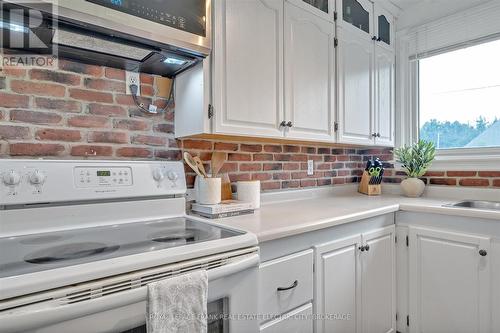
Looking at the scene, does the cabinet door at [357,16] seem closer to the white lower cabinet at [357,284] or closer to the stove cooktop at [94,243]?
the white lower cabinet at [357,284]

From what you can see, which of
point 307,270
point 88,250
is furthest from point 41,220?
point 307,270

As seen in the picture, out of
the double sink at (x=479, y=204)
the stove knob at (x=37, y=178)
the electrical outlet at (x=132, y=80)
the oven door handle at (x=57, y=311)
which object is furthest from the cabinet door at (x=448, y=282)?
the stove knob at (x=37, y=178)

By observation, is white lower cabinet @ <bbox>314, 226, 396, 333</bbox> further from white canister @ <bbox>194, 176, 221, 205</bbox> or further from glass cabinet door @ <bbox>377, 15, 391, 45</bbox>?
glass cabinet door @ <bbox>377, 15, 391, 45</bbox>

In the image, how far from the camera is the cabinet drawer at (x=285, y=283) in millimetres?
1120

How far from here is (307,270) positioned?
50.0 inches

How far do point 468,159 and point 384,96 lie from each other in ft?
2.49

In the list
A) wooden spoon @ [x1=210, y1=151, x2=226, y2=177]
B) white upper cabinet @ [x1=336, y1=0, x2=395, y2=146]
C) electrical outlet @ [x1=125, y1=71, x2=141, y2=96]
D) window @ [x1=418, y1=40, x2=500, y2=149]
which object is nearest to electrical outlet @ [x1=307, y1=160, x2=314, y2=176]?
white upper cabinet @ [x1=336, y1=0, x2=395, y2=146]

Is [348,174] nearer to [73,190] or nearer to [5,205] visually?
[73,190]

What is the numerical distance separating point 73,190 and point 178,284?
2.12ft

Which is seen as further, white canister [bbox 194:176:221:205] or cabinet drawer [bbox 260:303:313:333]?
white canister [bbox 194:176:221:205]

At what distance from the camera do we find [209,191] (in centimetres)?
143

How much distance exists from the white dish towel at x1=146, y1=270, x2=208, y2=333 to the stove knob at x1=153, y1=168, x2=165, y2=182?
63 centimetres

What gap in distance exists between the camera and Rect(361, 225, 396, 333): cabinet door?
1582 millimetres

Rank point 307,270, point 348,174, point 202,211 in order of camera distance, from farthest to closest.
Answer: point 348,174, point 202,211, point 307,270
